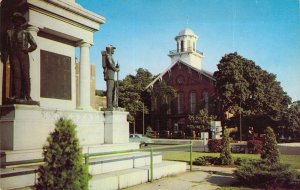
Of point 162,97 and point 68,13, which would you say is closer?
point 68,13

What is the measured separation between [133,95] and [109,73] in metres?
44.0

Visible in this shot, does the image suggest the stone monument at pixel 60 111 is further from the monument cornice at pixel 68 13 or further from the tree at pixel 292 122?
the tree at pixel 292 122

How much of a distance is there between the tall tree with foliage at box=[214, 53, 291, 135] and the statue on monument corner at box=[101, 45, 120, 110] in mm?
34922

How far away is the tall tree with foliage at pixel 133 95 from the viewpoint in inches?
2219

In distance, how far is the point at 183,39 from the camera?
65.8 metres

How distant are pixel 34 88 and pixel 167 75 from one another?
164 feet

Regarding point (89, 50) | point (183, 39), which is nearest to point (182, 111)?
point (183, 39)

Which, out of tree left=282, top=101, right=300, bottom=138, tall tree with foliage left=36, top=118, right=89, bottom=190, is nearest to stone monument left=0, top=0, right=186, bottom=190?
tall tree with foliage left=36, top=118, right=89, bottom=190

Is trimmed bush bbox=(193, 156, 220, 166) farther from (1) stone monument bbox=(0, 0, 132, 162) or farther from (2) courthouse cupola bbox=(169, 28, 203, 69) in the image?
(2) courthouse cupola bbox=(169, 28, 203, 69)

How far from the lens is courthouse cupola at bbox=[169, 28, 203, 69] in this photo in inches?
2547

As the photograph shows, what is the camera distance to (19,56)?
9.43 metres

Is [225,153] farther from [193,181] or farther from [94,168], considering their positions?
[94,168]

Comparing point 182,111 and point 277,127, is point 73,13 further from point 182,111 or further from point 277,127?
point 182,111

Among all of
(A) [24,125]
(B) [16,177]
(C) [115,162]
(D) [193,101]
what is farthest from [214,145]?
(D) [193,101]
